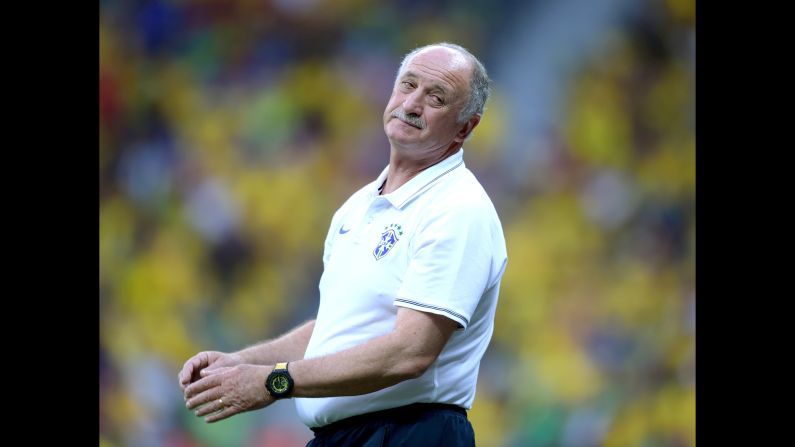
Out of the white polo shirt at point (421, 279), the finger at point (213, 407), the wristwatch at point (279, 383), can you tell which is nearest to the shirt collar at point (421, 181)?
the white polo shirt at point (421, 279)

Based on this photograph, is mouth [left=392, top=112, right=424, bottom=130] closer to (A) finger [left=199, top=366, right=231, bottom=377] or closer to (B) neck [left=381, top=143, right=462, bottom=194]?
(B) neck [left=381, top=143, right=462, bottom=194]

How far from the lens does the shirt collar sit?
Answer: 6.60 feet

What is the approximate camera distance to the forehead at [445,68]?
82.4 inches

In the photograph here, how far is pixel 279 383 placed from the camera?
1.81 m

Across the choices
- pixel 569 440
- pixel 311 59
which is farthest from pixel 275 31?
pixel 569 440

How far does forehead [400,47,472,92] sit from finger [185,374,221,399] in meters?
0.80

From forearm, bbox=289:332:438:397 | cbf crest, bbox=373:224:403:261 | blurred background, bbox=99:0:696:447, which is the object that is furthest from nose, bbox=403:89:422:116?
blurred background, bbox=99:0:696:447

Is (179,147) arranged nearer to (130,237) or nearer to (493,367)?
(130,237)

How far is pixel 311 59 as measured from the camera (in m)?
4.26

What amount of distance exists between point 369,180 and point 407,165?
2049 mm

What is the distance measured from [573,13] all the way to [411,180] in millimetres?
2454

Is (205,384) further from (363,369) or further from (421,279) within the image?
(421,279)

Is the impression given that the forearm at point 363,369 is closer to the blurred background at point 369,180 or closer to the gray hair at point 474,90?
the gray hair at point 474,90

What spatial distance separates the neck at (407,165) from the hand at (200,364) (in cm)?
52
